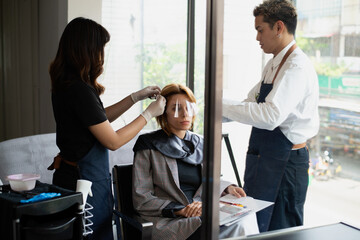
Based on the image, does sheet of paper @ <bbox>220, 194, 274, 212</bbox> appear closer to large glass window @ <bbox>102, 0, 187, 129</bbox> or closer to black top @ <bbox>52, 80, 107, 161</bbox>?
black top @ <bbox>52, 80, 107, 161</bbox>

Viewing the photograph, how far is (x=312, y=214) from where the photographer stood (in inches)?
62.1

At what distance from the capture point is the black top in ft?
6.20

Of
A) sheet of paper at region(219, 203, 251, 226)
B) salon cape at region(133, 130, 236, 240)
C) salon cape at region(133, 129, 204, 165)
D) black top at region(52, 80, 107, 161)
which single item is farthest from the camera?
salon cape at region(133, 129, 204, 165)

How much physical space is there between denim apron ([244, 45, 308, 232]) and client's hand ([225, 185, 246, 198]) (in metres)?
0.03

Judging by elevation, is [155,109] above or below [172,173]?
above

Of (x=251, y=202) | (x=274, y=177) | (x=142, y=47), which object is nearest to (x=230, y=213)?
(x=251, y=202)

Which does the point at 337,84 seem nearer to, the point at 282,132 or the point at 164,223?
the point at 282,132

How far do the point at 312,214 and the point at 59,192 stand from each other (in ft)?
3.04

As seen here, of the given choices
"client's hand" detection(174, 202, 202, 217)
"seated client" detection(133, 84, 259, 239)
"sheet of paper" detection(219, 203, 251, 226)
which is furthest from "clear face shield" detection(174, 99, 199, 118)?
"sheet of paper" detection(219, 203, 251, 226)

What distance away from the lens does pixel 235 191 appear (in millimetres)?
1513

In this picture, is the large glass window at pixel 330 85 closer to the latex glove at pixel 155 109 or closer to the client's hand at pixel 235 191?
the client's hand at pixel 235 191

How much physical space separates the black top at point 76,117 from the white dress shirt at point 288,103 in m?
0.72

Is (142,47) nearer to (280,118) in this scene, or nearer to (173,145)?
(173,145)

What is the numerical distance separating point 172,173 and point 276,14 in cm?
104
